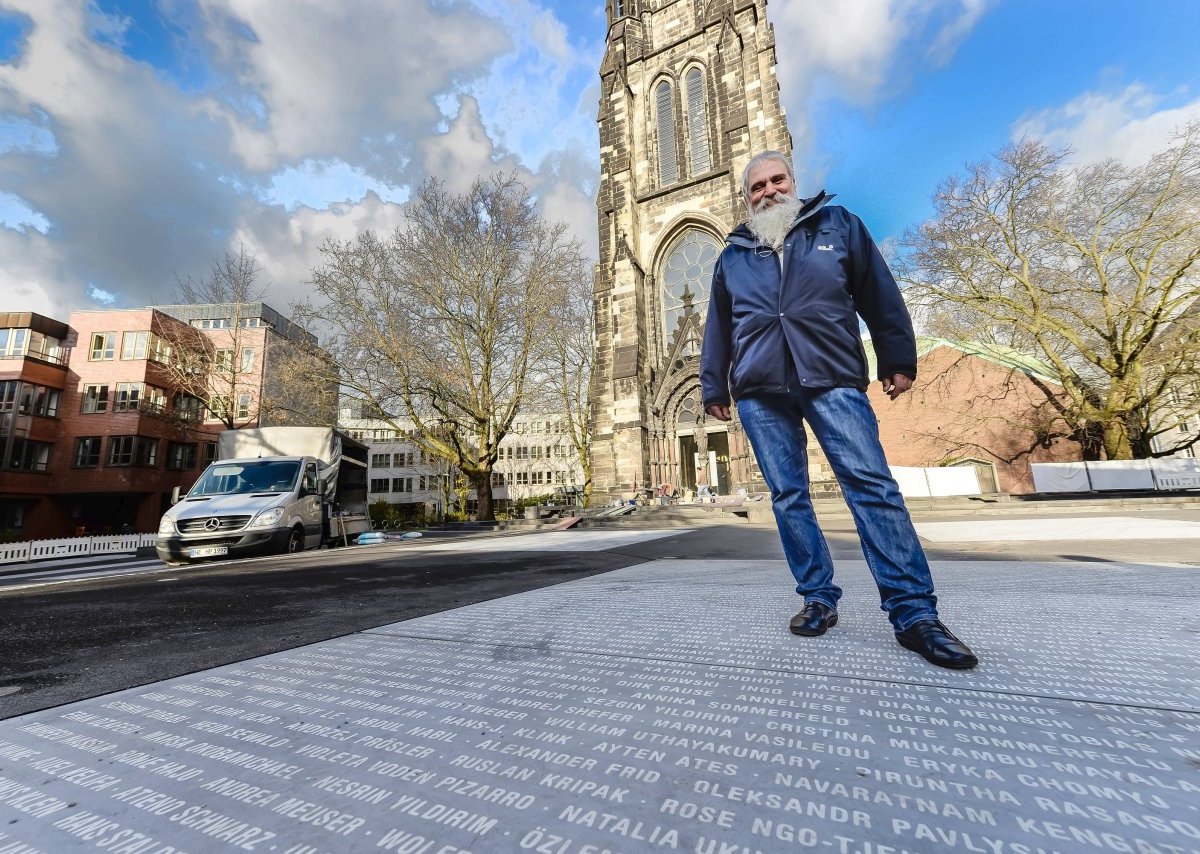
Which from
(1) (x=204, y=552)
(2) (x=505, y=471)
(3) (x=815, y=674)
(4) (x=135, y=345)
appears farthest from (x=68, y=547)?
(2) (x=505, y=471)

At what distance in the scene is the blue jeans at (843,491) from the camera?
1.73 m

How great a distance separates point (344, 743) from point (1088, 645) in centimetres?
210

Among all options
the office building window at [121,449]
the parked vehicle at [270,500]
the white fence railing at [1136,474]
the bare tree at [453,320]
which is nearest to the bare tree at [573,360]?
the bare tree at [453,320]

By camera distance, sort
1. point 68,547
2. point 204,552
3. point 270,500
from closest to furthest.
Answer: point 204,552 → point 270,500 → point 68,547

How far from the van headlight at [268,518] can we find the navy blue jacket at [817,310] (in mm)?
8290

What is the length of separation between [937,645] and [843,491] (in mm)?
587

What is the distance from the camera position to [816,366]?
6.37 ft

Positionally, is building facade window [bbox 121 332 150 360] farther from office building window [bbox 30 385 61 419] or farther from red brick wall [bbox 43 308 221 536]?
office building window [bbox 30 385 61 419]

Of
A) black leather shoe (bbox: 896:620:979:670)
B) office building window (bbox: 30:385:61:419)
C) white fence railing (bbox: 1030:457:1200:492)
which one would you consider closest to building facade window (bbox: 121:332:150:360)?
office building window (bbox: 30:385:61:419)

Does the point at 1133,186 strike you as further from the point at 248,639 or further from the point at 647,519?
the point at 248,639

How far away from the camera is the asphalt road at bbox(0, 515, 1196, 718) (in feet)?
5.51

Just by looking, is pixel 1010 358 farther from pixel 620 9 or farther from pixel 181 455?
pixel 181 455

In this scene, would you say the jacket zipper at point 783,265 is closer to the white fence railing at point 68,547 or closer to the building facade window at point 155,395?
the white fence railing at point 68,547

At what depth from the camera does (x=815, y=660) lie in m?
1.51
